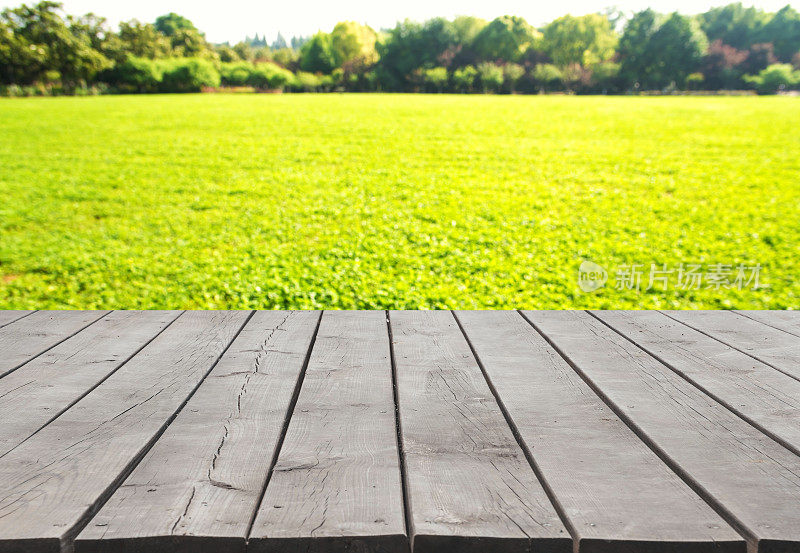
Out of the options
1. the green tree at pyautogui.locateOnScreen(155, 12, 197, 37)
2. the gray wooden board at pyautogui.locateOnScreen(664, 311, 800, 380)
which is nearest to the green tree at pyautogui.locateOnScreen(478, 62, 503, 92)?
the green tree at pyautogui.locateOnScreen(155, 12, 197, 37)

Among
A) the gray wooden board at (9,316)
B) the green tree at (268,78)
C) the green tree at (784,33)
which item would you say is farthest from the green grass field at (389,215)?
the green tree at (784,33)

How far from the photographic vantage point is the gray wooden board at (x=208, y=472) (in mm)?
1149

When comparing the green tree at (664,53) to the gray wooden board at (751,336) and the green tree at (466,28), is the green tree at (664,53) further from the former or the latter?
the gray wooden board at (751,336)

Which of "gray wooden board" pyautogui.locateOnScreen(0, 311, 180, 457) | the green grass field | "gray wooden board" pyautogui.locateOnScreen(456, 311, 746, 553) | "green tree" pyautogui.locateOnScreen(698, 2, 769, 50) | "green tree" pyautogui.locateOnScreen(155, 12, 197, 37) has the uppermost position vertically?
"green tree" pyautogui.locateOnScreen(155, 12, 197, 37)

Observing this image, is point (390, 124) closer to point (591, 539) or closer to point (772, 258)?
point (772, 258)

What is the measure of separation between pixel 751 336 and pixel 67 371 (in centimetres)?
273

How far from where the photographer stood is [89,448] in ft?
4.83

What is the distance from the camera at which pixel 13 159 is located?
12.6 meters

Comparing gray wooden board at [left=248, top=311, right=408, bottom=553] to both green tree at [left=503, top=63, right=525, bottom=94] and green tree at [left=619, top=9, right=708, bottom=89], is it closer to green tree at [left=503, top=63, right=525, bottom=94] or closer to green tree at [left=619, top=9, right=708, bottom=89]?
green tree at [left=503, top=63, right=525, bottom=94]

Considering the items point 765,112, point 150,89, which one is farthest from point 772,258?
point 150,89

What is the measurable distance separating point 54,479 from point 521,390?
1301mm

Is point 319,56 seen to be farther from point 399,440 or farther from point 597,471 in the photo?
point 597,471

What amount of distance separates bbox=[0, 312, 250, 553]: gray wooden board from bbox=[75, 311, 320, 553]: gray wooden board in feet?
0.15

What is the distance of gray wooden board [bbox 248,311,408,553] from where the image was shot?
115 cm
